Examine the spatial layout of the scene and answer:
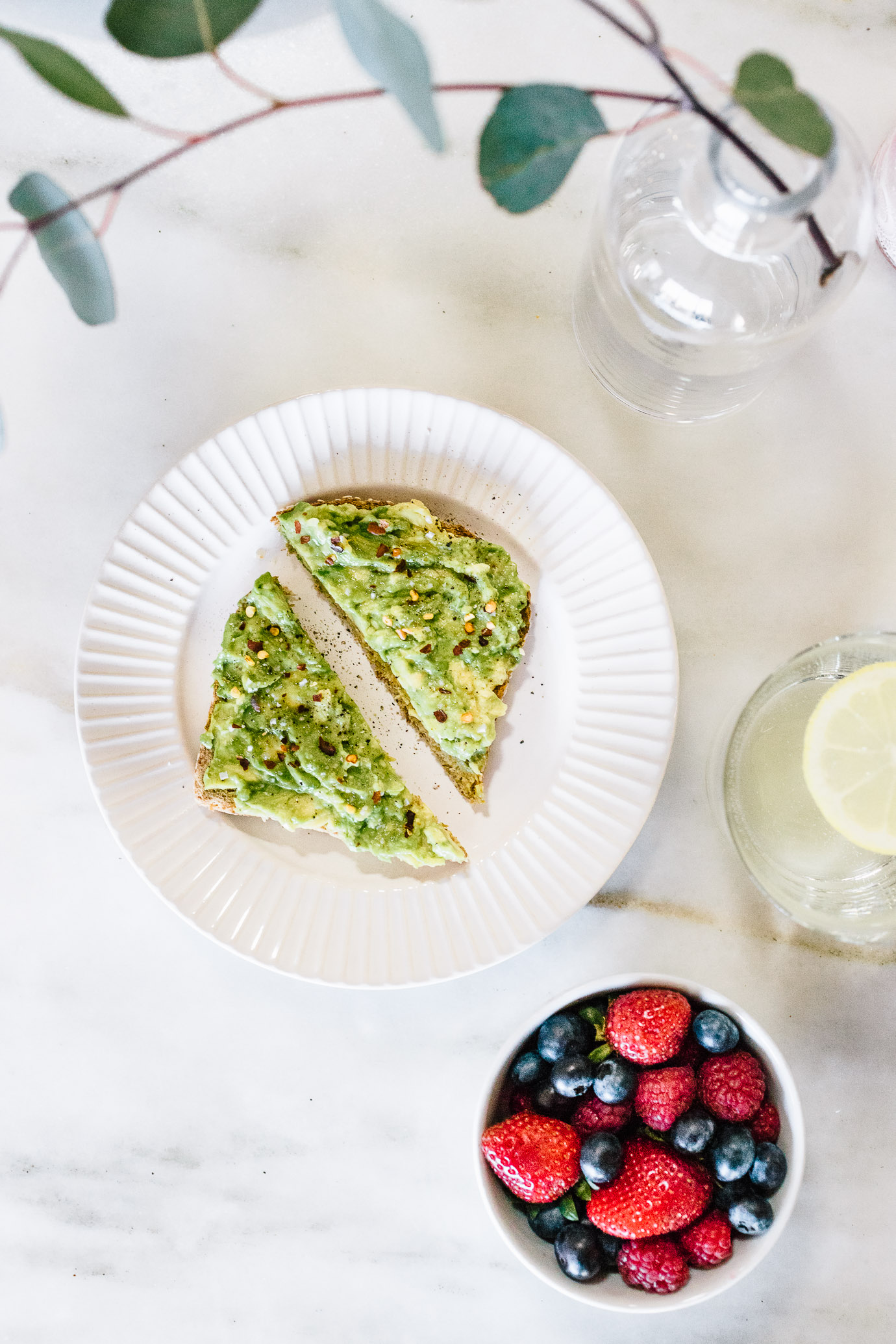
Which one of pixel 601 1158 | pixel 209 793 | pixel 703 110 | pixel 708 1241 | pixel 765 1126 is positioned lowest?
pixel 708 1241

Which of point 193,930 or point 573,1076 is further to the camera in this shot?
point 193,930

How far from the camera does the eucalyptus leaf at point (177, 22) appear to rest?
6.97 ft

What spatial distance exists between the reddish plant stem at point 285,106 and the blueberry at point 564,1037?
204 cm

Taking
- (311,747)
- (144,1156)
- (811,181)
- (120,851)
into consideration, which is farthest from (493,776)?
(811,181)

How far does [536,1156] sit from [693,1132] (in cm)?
32

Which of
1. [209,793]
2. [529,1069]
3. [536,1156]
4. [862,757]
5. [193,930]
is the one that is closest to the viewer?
[862,757]

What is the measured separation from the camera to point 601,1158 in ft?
6.12

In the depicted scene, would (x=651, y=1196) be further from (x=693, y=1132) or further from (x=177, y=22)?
Result: (x=177, y=22)

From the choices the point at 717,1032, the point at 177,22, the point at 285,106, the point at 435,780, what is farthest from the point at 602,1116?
the point at 177,22

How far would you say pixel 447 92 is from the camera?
2.14 m

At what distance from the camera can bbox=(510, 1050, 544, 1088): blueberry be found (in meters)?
2.00

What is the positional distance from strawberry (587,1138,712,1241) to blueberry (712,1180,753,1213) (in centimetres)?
2

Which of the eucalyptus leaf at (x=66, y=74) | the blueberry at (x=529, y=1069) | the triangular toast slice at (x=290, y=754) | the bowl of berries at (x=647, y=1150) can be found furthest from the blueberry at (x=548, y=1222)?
the eucalyptus leaf at (x=66, y=74)

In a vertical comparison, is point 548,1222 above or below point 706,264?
below
